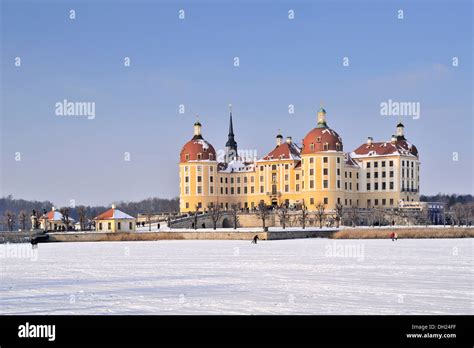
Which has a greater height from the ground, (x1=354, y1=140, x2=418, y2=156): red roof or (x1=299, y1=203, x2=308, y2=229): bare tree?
(x1=354, y1=140, x2=418, y2=156): red roof

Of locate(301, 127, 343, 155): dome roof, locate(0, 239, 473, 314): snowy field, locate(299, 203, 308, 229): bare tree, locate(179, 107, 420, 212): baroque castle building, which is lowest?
locate(0, 239, 473, 314): snowy field

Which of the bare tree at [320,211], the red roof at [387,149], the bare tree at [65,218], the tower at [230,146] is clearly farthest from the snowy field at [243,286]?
the tower at [230,146]

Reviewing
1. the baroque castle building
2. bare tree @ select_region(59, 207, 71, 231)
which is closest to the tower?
the baroque castle building

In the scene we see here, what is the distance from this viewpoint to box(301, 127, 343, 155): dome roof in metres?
81.2

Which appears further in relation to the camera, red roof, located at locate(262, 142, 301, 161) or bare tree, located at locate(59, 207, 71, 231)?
red roof, located at locate(262, 142, 301, 161)

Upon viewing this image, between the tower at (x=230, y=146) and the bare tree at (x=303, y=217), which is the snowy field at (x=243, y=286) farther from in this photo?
the tower at (x=230, y=146)

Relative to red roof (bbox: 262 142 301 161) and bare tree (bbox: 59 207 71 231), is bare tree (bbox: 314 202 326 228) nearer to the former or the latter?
red roof (bbox: 262 142 301 161)

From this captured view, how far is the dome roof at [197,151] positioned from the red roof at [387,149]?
17.3 meters

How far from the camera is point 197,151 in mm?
88938

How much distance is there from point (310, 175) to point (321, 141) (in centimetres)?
390

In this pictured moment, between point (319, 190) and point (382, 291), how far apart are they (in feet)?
207

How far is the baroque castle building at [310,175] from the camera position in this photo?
81312 millimetres

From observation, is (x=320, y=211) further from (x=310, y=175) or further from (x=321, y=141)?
(x=321, y=141)
